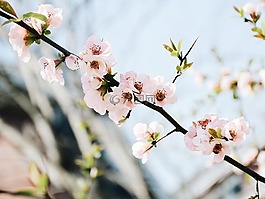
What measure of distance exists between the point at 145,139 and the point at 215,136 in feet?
0.44

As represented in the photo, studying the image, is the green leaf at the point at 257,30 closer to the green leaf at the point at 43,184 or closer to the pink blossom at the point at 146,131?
the pink blossom at the point at 146,131

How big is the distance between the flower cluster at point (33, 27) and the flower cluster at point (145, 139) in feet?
0.79

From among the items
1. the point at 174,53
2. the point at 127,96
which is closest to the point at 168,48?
the point at 174,53

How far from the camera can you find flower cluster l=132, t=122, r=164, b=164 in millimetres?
725

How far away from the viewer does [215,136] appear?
67cm

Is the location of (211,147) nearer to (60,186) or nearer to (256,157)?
(256,157)

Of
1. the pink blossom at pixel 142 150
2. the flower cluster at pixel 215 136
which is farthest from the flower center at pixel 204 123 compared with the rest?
the pink blossom at pixel 142 150

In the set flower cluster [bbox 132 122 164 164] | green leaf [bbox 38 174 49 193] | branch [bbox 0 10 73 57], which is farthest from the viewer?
green leaf [bbox 38 174 49 193]

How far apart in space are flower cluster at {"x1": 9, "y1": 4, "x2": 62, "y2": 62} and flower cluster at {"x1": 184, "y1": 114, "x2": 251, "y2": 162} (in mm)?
299

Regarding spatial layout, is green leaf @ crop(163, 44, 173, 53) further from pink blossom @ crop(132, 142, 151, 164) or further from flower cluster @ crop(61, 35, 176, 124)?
pink blossom @ crop(132, 142, 151, 164)

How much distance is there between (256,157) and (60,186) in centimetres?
86

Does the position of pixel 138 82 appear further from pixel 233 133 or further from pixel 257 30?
pixel 257 30

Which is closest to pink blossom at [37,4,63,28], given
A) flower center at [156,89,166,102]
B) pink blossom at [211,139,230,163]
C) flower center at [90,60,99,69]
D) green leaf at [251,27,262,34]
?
flower center at [90,60,99,69]

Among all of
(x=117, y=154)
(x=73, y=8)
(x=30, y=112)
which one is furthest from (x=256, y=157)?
(x=73, y=8)
